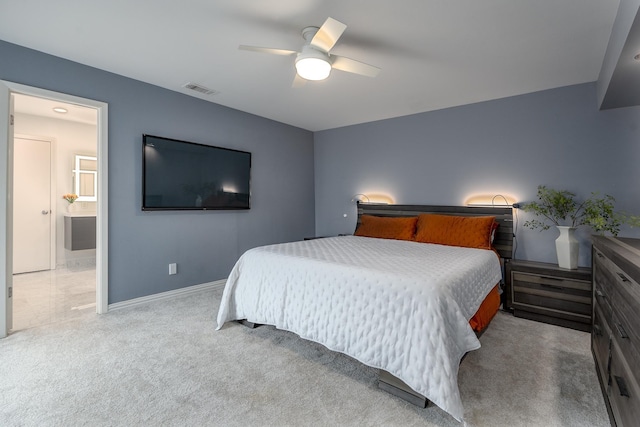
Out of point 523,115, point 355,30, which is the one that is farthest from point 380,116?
point 355,30

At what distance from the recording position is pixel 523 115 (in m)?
3.49

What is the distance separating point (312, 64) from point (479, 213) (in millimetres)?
2728

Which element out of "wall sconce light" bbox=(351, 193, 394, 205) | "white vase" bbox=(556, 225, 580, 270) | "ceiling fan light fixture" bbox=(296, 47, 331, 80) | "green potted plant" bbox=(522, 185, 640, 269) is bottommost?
"white vase" bbox=(556, 225, 580, 270)

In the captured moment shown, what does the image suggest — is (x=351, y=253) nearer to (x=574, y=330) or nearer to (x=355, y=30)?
(x=355, y=30)

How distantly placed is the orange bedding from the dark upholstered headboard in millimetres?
688

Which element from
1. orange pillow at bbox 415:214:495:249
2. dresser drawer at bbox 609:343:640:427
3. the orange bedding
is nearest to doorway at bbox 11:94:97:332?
orange pillow at bbox 415:214:495:249

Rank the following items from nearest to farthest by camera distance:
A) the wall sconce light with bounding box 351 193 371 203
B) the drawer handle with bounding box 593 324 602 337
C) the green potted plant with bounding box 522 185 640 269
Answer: the drawer handle with bounding box 593 324 602 337, the green potted plant with bounding box 522 185 640 269, the wall sconce light with bounding box 351 193 371 203

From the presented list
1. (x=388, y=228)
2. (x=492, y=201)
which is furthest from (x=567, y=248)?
(x=388, y=228)

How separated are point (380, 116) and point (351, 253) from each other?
2.58 metres

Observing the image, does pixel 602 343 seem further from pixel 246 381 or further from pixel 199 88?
pixel 199 88

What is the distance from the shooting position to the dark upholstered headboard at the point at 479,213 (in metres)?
3.52

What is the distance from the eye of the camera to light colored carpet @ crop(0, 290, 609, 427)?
1.62 meters

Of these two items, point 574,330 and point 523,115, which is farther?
point 523,115

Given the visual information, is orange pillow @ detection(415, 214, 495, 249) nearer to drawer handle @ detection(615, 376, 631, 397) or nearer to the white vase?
the white vase
